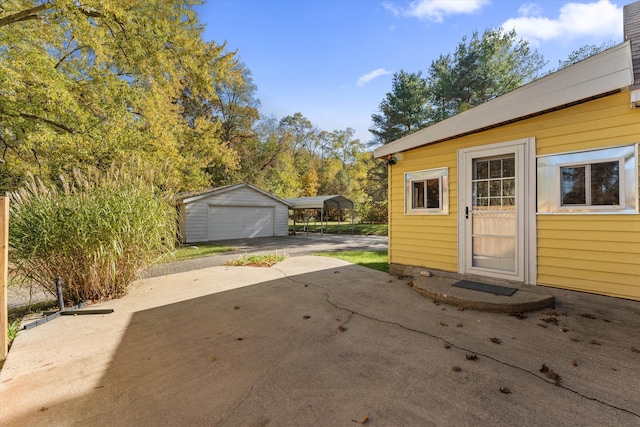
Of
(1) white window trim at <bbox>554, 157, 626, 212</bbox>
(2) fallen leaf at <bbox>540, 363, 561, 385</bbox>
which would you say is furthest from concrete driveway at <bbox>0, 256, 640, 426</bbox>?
(1) white window trim at <bbox>554, 157, 626, 212</bbox>

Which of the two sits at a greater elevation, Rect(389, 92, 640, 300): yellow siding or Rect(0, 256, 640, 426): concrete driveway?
Rect(389, 92, 640, 300): yellow siding

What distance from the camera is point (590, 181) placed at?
3.29 m

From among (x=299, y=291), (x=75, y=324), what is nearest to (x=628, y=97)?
(x=299, y=291)

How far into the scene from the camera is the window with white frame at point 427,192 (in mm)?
4688

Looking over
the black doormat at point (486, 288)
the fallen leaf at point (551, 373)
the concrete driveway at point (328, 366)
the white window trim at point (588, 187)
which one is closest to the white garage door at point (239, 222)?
the concrete driveway at point (328, 366)

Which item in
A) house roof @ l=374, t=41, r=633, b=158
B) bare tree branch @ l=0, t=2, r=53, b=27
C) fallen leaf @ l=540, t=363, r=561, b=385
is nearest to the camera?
fallen leaf @ l=540, t=363, r=561, b=385

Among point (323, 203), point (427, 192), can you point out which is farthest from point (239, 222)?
point (427, 192)

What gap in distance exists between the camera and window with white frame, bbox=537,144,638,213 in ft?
9.92

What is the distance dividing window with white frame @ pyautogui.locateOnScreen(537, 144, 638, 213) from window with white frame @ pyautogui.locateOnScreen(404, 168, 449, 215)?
1318 mm

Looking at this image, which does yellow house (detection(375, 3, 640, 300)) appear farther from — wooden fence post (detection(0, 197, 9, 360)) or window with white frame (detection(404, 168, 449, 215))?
wooden fence post (detection(0, 197, 9, 360))

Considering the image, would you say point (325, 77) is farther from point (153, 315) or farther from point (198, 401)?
point (198, 401)

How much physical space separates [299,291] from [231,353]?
2.07 meters

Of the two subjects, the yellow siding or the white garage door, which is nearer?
the yellow siding

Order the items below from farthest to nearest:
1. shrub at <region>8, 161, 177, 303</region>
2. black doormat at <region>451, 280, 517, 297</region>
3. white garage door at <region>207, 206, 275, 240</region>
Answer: white garage door at <region>207, 206, 275, 240</region>
black doormat at <region>451, 280, 517, 297</region>
shrub at <region>8, 161, 177, 303</region>
